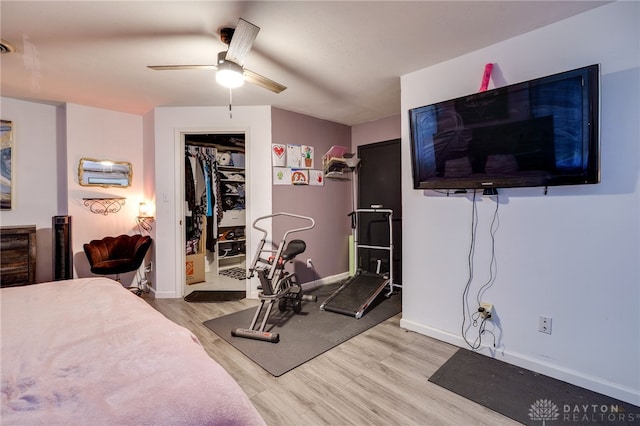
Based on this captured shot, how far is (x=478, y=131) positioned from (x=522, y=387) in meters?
1.82

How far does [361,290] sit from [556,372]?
199 centimetres

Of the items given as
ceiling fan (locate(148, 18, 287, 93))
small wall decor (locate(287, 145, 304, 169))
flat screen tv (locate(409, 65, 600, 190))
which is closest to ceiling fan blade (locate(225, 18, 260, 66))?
ceiling fan (locate(148, 18, 287, 93))

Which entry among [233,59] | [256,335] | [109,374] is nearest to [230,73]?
[233,59]

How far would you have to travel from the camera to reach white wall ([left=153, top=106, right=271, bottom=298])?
385 centimetres

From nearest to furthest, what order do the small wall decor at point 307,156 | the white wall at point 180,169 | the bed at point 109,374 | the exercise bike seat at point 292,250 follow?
the bed at point 109,374, the exercise bike seat at point 292,250, the white wall at point 180,169, the small wall decor at point 307,156

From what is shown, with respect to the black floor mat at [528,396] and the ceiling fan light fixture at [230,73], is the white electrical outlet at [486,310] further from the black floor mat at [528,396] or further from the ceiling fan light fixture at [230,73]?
the ceiling fan light fixture at [230,73]

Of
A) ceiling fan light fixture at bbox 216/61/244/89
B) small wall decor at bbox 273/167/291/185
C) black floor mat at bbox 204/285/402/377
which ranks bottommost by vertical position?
black floor mat at bbox 204/285/402/377

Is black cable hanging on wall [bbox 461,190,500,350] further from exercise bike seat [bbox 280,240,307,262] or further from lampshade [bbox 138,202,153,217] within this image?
lampshade [bbox 138,202,153,217]

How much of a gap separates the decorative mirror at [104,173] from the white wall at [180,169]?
0.59 meters

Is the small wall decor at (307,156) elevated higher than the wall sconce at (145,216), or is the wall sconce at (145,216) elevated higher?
the small wall decor at (307,156)

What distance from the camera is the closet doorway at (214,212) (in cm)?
448

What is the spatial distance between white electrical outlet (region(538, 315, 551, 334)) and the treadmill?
5.17 feet

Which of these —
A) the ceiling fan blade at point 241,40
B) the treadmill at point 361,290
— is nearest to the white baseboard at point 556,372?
the treadmill at point 361,290

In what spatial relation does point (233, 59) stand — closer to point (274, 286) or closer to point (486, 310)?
point (274, 286)
